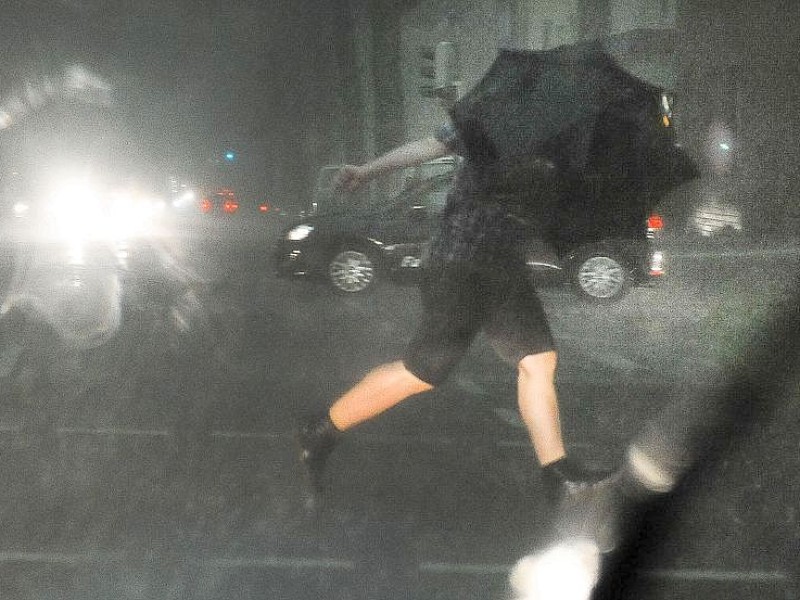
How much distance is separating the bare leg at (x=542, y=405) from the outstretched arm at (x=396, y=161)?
0.85 meters

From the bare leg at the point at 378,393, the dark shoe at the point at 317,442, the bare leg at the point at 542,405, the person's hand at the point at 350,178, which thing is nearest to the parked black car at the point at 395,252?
the dark shoe at the point at 317,442

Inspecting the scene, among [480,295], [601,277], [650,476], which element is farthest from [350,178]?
[601,277]

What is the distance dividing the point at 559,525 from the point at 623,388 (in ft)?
13.0

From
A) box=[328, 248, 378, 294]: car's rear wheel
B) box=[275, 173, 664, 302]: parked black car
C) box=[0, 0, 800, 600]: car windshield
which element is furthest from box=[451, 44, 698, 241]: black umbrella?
box=[328, 248, 378, 294]: car's rear wheel

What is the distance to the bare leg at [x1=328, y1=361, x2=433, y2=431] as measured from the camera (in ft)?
17.2

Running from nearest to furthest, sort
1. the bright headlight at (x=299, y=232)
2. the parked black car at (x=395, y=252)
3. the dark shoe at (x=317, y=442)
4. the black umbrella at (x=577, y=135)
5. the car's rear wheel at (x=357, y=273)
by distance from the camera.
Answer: the black umbrella at (x=577, y=135) → the dark shoe at (x=317, y=442) → the parked black car at (x=395, y=252) → the car's rear wheel at (x=357, y=273) → the bright headlight at (x=299, y=232)

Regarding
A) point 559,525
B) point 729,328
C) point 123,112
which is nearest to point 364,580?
point 559,525

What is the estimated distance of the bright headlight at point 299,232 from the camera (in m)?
16.3

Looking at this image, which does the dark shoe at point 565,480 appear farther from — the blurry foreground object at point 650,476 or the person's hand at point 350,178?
the person's hand at point 350,178

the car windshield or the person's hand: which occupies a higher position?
the person's hand

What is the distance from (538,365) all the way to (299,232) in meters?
11.4

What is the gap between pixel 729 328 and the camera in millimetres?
11898

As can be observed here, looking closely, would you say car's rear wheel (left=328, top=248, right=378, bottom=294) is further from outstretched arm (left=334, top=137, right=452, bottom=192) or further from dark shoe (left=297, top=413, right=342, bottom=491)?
outstretched arm (left=334, top=137, right=452, bottom=192)

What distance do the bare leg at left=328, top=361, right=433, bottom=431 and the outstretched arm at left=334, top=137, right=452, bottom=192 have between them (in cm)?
74
